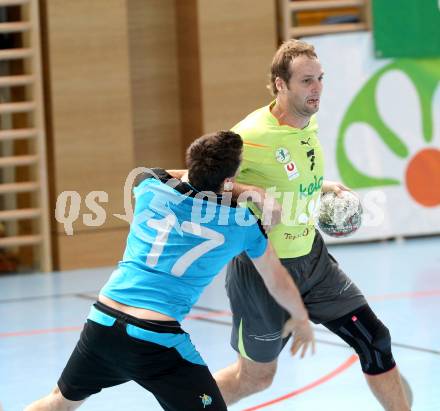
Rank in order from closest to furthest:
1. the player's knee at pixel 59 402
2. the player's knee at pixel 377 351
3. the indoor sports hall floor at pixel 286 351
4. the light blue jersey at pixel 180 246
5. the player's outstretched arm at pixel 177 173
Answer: the light blue jersey at pixel 180 246 → the player's knee at pixel 59 402 → the player's outstretched arm at pixel 177 173 → the player's knee at pixel 377 351 → the indoor sports hall floor at pixel 286 351

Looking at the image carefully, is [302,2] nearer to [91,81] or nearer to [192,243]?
[91,81]

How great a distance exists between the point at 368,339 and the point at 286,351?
201 cm

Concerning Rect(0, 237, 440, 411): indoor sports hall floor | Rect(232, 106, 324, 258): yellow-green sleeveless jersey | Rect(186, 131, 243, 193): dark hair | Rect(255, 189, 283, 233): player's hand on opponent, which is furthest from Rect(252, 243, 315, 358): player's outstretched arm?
Rect(0, 237, 440, 411): indoor sports hall floor

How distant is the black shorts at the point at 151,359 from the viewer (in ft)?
12.0

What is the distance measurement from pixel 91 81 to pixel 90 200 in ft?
3.53

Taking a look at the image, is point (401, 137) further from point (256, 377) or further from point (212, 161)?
point (212, 161)

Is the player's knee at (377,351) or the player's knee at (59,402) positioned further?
the player's knee at (377,351)

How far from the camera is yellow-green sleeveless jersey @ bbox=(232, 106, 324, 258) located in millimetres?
4578

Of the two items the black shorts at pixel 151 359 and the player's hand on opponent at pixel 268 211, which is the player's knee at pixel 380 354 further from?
the black shorts at pixel 151 359

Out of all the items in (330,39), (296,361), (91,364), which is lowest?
(296,361)

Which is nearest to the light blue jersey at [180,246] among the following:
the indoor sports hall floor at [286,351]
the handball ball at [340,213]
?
the handball ball at [340,213]

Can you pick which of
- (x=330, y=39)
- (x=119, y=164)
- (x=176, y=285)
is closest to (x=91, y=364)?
A: (x=176, y=285)

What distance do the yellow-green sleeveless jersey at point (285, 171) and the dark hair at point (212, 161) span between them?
78 cm

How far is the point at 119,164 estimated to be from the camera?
32.0 ft
